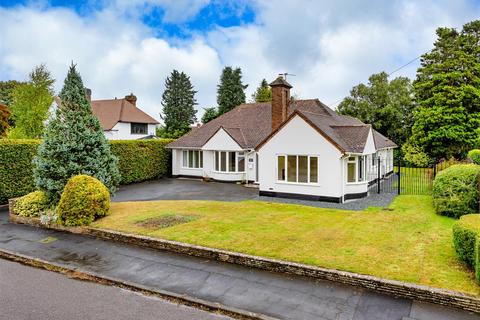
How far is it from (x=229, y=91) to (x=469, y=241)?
1528 inches

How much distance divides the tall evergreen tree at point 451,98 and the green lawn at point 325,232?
37.6 feet

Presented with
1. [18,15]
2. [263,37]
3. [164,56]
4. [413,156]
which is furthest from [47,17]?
[413,156]

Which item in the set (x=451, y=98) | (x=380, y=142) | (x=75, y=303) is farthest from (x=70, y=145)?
(x=451, y=98)

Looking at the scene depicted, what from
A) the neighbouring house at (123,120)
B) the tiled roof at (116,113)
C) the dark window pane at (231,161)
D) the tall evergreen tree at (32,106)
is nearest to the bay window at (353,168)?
the dark window pane at (231,161)

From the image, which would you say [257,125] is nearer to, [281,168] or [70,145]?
[281,168]

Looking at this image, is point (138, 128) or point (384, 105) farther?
point (138, 128)

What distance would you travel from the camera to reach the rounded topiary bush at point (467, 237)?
8.08 metres

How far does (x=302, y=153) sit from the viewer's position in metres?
18.9

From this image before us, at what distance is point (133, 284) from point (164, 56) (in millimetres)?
17401

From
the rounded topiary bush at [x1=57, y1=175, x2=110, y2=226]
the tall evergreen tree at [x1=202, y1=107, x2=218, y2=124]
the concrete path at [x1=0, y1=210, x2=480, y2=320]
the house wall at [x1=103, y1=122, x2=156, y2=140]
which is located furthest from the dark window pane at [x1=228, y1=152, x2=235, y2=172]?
the house wall at [x1=103, y1=122, x2=156, y2=140]

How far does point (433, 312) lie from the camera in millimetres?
6852

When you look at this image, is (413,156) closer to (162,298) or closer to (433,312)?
(433,312)

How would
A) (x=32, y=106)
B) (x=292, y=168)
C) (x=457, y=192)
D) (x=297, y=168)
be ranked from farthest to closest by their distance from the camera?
(x=32, y=106) → (x=292, y=168) → (x=297, y=168) → (x=457, y=192)

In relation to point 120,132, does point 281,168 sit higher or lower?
lower
